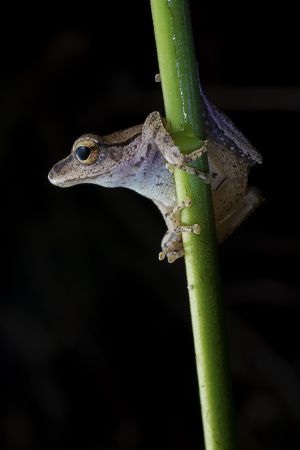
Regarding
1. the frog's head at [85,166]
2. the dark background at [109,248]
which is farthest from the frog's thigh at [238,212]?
the dark background at [109,248]

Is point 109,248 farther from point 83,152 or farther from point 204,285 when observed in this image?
point 204,285

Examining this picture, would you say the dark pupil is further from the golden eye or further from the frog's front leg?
the frog's front leg

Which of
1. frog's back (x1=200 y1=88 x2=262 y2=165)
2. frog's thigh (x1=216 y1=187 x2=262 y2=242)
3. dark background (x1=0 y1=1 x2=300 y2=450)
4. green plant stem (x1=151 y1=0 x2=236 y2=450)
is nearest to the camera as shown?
green plant stem (x1=151 y1=0 x2=236 y2=450)

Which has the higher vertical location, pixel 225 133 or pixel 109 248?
pixel 109 248

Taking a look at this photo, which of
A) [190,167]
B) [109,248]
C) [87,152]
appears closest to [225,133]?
[87,152]

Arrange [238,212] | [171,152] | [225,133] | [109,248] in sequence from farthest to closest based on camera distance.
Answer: [109,248] → [238,212] → [225,133] → [171,152]

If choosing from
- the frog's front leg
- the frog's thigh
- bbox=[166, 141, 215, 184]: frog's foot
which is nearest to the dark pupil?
the frog's front leg

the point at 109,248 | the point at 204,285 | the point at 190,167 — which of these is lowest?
the point at 204,285

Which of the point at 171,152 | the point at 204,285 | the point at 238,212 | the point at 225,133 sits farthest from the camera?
the point at 238,212

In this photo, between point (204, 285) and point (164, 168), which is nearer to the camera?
point (204, 285)
